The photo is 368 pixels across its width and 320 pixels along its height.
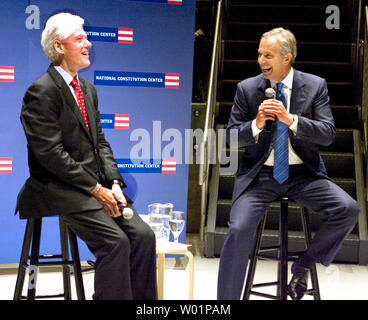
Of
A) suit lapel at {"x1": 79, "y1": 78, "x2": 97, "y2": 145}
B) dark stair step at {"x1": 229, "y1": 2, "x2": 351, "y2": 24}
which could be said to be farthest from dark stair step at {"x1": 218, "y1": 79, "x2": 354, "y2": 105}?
suit lapel at {"x1": 79, "y1": 78, "x2": 97, "y2": 145}

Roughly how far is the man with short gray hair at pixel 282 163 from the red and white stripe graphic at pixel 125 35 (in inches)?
73.6

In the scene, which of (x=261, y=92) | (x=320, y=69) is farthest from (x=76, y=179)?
(x=320, y=69)

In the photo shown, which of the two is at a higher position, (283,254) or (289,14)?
(289,14)

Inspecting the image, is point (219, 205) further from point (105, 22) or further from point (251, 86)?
point (251, 86)

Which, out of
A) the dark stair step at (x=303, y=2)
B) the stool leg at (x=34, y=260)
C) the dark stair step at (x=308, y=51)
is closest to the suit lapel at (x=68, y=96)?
the stool leg at (x=34, y=260)

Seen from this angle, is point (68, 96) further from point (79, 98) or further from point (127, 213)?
point (127, 213)

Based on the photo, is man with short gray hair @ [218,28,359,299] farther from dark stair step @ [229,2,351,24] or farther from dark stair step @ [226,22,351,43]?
dark stair step @ [229,2,351,24]

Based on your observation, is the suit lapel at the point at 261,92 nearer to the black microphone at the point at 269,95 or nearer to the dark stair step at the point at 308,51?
the black microphone at the point at 269,95

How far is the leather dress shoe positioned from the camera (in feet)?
11.3

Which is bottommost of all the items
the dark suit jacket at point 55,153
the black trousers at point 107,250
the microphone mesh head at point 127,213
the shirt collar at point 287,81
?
the black trousers at point 107,250

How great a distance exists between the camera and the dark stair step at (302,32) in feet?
25.9

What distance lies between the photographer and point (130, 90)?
5422 millimetres

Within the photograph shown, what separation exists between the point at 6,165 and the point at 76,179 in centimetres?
207

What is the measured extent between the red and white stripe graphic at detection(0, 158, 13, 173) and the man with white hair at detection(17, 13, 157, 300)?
5.96 feet
